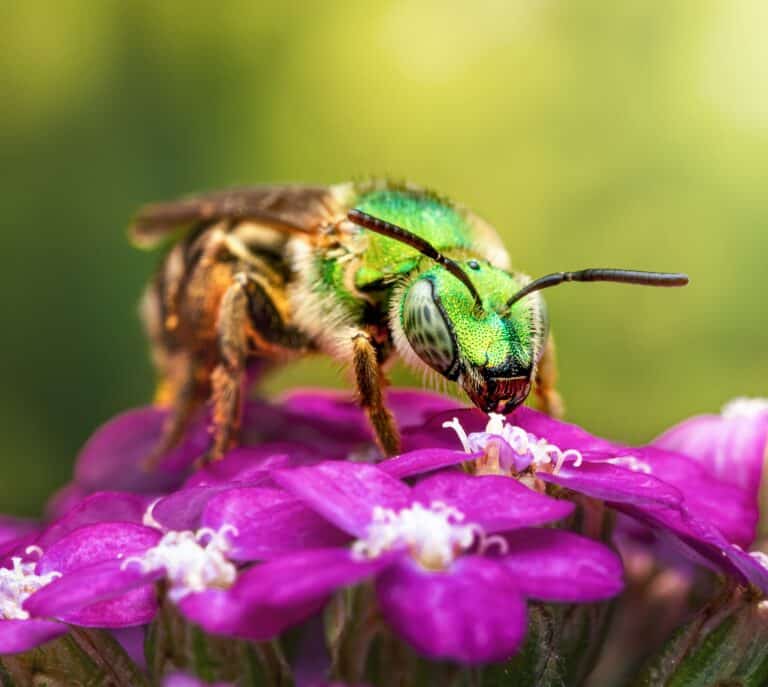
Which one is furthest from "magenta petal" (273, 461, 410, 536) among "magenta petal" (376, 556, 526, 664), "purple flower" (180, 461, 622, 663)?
"magenta petal" (376, 556, 526, 664)

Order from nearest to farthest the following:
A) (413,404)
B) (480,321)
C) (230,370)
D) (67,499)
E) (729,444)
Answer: (480,321), (729,444), (230,370), (413,404), (67,499)

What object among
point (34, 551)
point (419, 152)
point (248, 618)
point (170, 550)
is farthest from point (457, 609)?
point (419, 152)

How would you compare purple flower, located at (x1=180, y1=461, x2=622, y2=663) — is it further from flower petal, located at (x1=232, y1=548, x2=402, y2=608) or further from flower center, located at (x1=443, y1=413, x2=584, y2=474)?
flower center, located at (x1=443, y1=413, x2=584, y2=474)

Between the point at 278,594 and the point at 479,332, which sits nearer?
the point at 278,594

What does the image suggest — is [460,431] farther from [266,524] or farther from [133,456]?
[133,456]

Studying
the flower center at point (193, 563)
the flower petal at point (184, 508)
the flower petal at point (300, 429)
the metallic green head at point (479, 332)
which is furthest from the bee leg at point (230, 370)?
the flower center at point (193, 563)

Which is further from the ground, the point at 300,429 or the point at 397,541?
the point at 397,541
